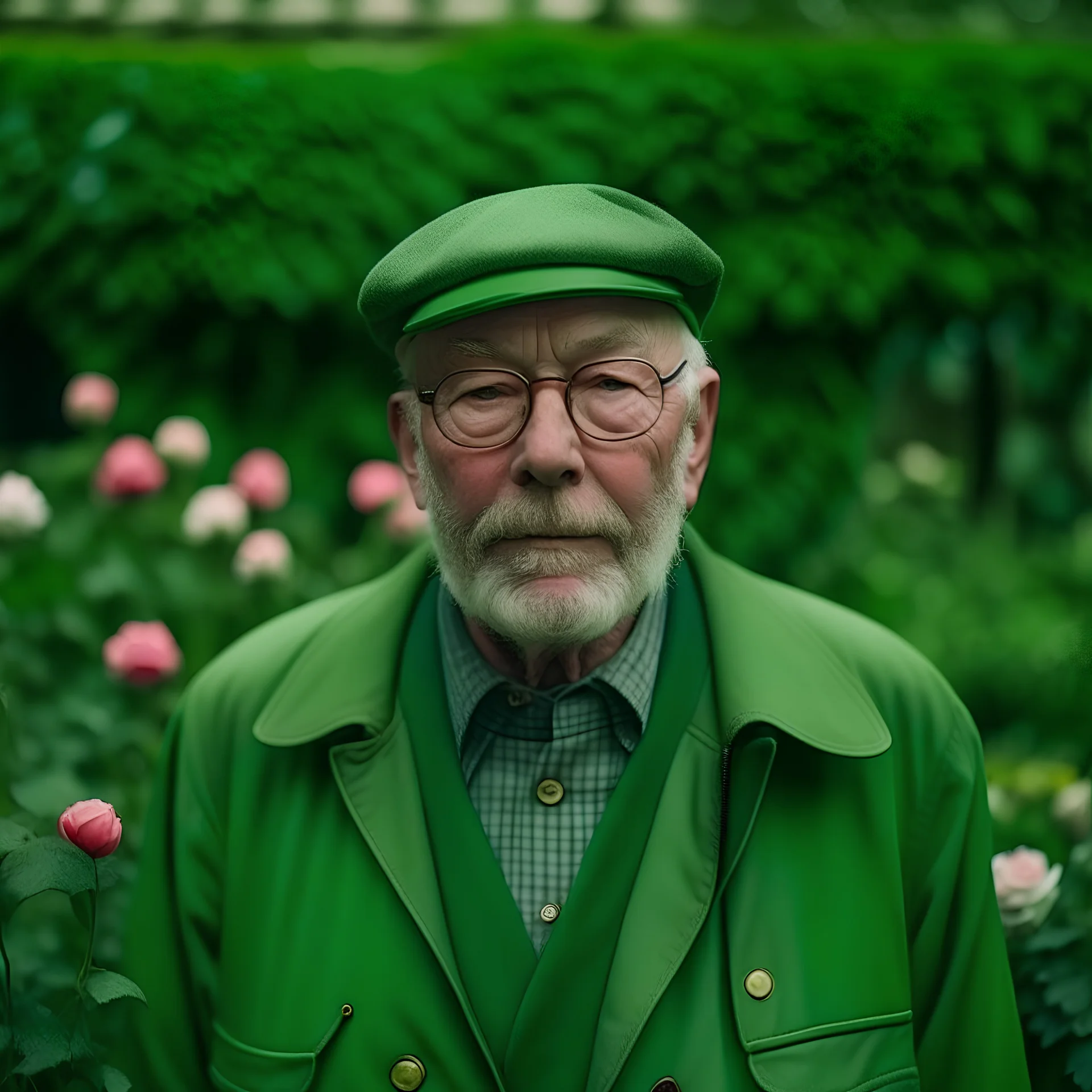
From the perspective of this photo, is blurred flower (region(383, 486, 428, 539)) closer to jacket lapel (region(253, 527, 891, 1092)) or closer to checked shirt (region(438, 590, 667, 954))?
jacket lapel (region(253, 527, 891, 1092))

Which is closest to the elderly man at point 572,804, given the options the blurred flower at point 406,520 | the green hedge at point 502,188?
the blurred flower at point 406,520

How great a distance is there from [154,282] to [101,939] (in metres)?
2.40

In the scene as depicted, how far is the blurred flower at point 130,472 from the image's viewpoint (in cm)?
350

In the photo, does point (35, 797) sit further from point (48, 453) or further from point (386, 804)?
point (48, 453)

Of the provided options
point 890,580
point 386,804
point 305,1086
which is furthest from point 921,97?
point 305,1086

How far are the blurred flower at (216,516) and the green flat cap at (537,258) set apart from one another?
157 cm

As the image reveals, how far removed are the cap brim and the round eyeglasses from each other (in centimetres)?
10

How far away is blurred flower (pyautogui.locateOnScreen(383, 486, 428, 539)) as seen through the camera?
354 cm

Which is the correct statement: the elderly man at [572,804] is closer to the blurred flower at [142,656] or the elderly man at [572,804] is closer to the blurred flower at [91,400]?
the blurred flower at [142,656]

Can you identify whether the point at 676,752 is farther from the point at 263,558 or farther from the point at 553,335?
the point at 263,558

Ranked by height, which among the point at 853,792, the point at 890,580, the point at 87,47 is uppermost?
the point at 87,47

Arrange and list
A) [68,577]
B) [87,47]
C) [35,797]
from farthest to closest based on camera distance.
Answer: [87,47], [68,577], [35,797]

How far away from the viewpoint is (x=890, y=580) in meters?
5.33

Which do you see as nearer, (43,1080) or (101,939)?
(43,1080)
